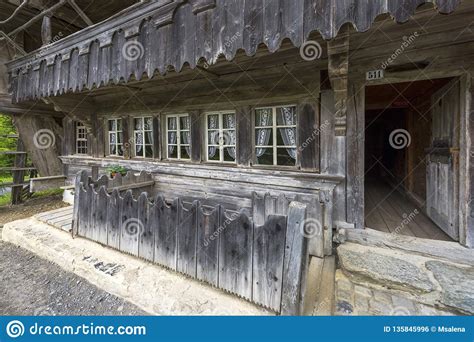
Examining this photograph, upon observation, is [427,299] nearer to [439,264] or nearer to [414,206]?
[439,264]

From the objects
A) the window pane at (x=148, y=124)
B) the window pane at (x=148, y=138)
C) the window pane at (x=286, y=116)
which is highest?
the window pane at (x=148, y=124)

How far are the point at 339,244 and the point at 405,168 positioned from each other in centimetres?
414

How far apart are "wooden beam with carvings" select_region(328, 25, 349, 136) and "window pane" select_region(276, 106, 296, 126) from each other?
77 cm

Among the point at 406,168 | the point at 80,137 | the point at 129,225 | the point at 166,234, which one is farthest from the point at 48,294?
the point at 406,168

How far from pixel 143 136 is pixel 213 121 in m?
2.13

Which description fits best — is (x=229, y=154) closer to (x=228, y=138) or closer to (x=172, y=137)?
(x=228, y=138)

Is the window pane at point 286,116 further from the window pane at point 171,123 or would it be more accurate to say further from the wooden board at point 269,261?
the window pane at point 171,123

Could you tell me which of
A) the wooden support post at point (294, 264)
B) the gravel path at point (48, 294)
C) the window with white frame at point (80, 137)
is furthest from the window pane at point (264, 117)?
the window with white frame at point (80, 137)

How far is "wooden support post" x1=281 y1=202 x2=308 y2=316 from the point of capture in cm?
186

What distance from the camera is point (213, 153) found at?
460cm

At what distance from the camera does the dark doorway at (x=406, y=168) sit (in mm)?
3715

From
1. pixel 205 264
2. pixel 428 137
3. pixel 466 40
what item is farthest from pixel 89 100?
pixel 428 137

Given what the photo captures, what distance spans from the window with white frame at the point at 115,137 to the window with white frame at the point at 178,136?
172cm

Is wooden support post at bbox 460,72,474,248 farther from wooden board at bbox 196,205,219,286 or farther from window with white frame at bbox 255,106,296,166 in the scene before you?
wooden board at bbox 196,205,219,286
